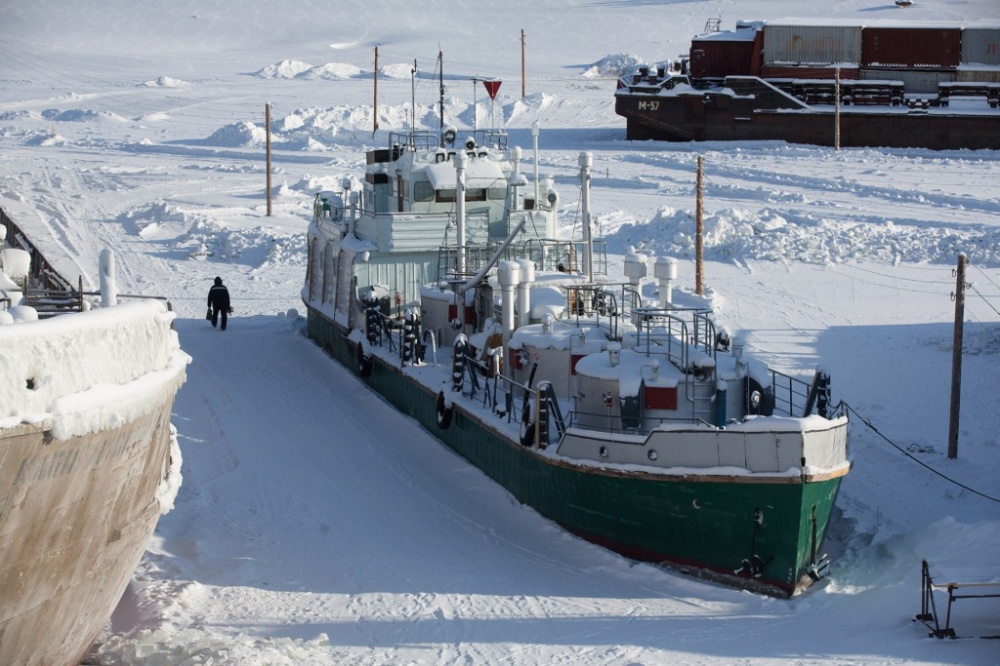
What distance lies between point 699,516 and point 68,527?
678 cm

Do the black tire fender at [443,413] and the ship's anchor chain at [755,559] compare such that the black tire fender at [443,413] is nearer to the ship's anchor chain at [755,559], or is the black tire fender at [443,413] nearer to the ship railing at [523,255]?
the ship railing at [523,255]

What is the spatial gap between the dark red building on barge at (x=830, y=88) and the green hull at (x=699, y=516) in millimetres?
31715

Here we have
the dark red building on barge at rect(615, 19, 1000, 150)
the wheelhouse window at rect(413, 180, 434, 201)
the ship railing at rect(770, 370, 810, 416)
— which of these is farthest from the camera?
the dark red building on barge at rect(615, 19, 1000, 150)

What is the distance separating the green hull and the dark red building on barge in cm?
3171

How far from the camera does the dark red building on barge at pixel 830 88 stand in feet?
152

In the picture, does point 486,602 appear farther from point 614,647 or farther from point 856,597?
point 856,597

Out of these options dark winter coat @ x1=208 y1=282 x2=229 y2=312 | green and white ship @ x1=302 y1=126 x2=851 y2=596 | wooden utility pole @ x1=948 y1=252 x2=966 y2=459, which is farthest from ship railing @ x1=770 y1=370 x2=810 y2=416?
dark winter coat @ x1=208 y1=282 x2=229 y2=312

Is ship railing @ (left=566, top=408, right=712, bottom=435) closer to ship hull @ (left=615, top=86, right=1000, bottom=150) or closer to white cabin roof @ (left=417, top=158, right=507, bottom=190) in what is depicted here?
white cabin roof @ (left=417, top=158, right=507, bottom=190)

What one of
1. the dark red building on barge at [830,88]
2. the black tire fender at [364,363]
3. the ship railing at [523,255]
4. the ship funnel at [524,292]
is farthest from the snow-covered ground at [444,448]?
the ship railing at [523,255]

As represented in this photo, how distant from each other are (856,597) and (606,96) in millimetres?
50335

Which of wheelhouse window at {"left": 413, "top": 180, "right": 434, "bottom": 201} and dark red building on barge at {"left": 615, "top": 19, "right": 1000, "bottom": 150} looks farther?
dark red building on barge at {"left": 615, "top": 19, "right": 1000, "bottom": 150}

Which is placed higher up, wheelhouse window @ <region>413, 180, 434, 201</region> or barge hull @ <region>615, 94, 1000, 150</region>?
barge hull @ <region>615, 94, 1000, 150</region>

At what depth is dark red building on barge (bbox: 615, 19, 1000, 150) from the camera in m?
46.4

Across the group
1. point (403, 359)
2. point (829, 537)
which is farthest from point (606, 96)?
point (829, 537)
